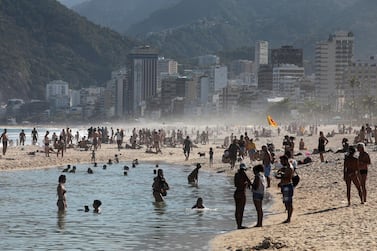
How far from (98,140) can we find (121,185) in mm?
25197

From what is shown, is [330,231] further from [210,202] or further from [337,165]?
[337,165]

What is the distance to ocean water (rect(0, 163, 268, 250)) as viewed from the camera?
53.7 feet

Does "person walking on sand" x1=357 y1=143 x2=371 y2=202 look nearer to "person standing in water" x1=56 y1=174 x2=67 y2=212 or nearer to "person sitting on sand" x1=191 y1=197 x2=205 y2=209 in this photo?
"person sitting on sand" x1=191 y1=197 x2=205 y2=209

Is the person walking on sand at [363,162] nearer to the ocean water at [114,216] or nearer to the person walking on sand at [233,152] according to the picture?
the ocean water at [114,216]

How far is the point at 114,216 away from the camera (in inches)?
809

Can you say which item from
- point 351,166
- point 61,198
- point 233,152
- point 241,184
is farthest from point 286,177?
point 233,152

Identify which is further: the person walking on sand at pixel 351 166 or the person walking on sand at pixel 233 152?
the person walking on sand at pixel 233 152

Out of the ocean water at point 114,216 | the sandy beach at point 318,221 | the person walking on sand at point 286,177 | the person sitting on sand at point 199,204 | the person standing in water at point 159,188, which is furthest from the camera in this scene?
the person standing in water at point 159,188

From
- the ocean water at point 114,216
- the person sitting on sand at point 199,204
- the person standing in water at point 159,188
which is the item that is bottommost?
the ocean water at point 114,216

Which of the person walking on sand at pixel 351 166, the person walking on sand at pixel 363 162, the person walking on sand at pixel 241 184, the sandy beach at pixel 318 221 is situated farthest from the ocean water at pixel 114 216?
the person walking on sand at pixel 363 162

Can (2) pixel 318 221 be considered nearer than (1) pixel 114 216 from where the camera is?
Yes

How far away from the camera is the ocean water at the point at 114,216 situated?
53.7ft

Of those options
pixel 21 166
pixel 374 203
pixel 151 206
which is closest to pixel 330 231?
pixel 374 203

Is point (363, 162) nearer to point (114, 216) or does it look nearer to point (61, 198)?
point (114, 216)
